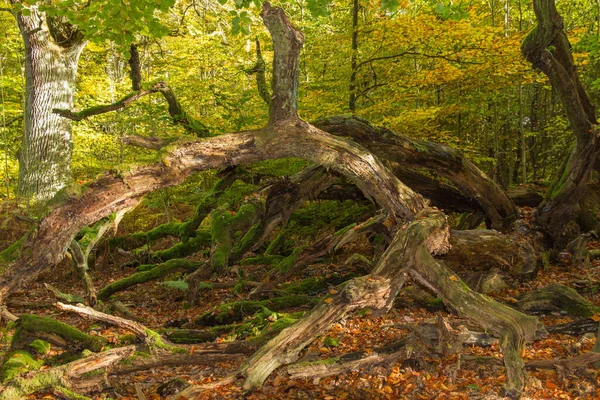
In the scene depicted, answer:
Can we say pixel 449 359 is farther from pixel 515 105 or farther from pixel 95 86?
pixel 95 86

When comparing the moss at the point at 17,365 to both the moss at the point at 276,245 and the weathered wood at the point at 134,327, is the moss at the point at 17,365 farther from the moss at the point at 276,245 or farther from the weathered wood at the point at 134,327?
the moss at the point at 276,245

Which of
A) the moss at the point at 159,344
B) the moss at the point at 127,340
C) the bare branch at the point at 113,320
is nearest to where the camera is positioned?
the bare branch at the point at 113,320

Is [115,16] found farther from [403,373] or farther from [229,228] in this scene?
[403,373]

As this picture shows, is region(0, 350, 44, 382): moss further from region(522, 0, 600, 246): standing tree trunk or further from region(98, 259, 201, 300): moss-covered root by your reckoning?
region(522, 0, 600, 246): standing tree trunk

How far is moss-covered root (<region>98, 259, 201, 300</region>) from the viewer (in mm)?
8000

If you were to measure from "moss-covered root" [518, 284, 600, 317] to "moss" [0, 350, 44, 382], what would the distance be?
5504 millimetres

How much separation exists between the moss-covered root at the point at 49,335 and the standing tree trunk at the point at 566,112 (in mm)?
6584

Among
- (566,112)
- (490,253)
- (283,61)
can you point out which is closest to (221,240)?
(283,61)

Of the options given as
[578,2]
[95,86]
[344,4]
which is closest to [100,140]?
→ [95,86]

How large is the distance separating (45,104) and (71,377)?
7.44m

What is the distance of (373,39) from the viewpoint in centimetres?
995

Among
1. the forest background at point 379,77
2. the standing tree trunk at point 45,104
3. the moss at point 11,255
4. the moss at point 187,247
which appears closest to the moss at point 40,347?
the moss at point 11,255

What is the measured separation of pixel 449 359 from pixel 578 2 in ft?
41.0

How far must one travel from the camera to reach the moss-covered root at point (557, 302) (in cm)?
A: 554
